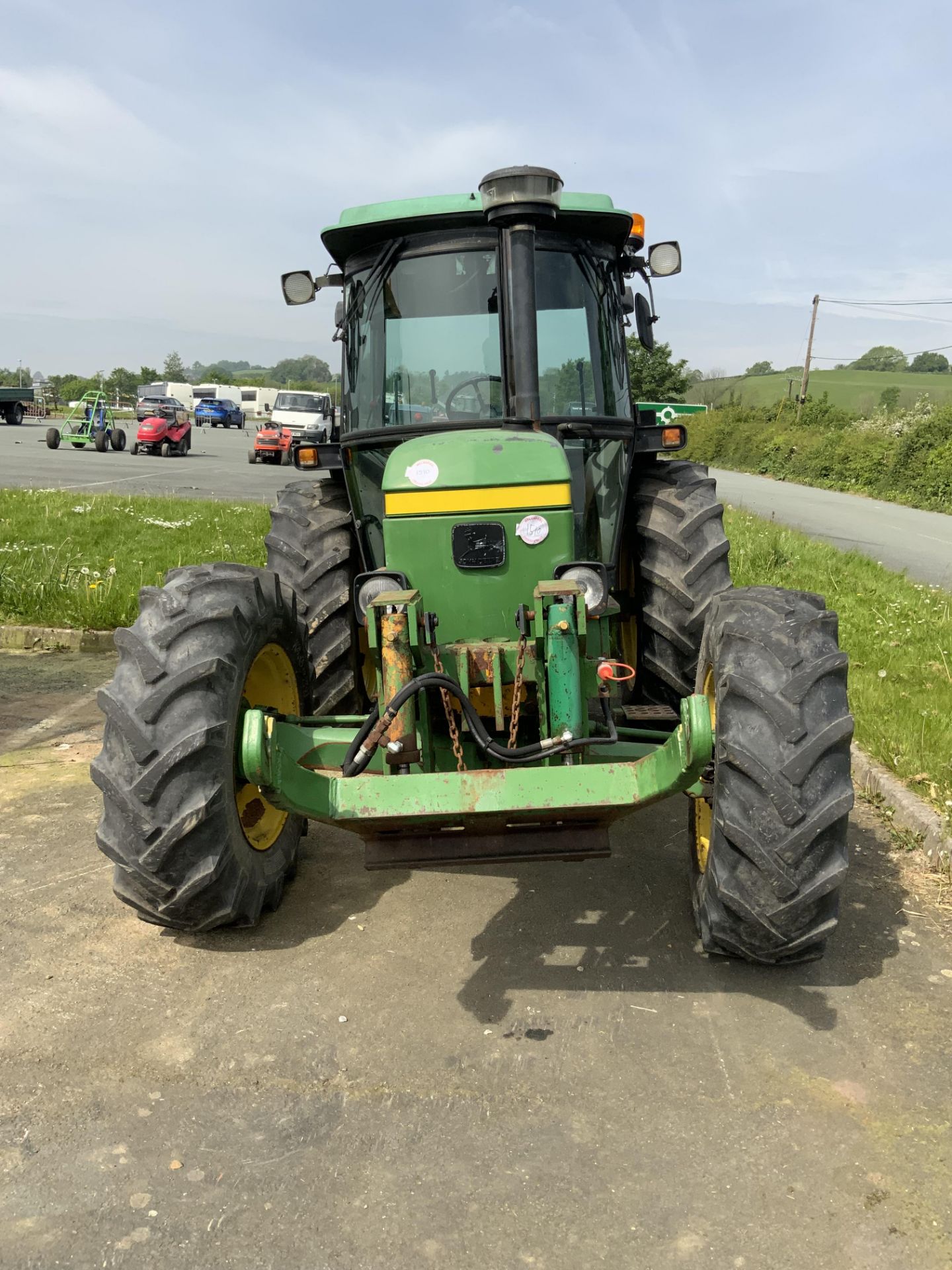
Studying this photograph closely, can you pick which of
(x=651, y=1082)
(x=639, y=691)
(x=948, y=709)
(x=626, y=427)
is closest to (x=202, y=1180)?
(x=651, y=1082)

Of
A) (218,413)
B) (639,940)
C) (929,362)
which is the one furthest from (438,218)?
(929,362)

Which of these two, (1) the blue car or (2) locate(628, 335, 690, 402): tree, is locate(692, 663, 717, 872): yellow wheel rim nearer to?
(2) locate(628, 335, 690, 402): tree

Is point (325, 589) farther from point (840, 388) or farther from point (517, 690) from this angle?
point (840, 388)

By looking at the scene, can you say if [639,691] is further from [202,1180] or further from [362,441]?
[202,1180]

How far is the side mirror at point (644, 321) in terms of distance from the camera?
227 inches

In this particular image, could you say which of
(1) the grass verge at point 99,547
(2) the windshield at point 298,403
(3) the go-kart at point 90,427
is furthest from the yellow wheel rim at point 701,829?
(2) the windshield at point 298,403

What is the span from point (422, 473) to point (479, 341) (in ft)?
4.02

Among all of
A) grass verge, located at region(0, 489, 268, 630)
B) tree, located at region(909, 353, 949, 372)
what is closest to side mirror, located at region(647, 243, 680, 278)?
grass verge, located at region(0, 489, 268, 630)

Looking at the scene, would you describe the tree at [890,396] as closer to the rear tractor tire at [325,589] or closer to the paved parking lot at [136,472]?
the paved parking lot at [136,472]

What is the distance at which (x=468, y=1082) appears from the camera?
3273mm

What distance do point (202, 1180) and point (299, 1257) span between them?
39 cm

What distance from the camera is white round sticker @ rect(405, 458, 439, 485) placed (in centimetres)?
414

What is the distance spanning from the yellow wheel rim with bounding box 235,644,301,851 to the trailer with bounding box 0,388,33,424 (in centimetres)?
4380

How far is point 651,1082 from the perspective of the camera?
10.7ft
